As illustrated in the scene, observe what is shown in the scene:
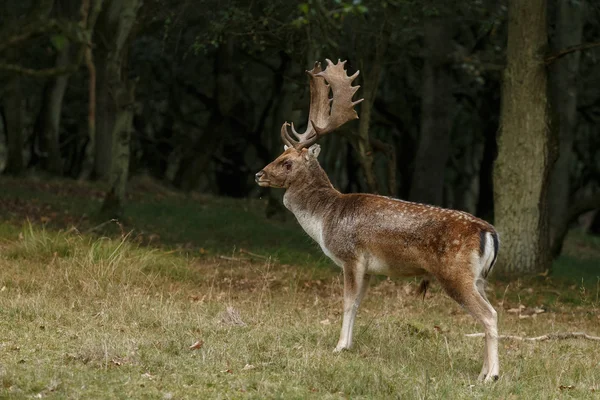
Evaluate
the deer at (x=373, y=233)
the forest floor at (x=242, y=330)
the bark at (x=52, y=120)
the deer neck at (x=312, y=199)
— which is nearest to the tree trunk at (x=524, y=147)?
the forest floor at (x=242, y=330)

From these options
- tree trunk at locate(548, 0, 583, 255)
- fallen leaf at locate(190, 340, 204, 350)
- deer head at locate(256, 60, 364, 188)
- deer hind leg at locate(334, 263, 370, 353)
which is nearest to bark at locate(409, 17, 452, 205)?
tree trunk at locate(548, 0, 583, 255)

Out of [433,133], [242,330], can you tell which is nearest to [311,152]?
[242,330]

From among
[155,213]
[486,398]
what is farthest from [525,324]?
[155,213]

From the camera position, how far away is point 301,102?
55.0ft

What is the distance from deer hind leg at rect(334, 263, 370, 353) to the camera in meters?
8.55

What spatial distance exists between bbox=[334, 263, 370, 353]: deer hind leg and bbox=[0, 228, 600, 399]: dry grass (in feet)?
0.42

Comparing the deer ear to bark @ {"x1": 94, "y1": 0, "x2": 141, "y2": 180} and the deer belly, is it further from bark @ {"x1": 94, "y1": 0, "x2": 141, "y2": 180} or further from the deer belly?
bark @ {"x1": 94, "y1": 0, "x2": 141, "y2": 180}

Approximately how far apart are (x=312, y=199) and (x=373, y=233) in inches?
36.5

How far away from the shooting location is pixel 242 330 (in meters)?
9.12

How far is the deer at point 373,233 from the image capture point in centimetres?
779

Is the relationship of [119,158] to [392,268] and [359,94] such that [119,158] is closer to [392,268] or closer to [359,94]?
[359,94]

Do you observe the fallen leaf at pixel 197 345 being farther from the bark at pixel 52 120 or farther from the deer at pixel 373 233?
the bark at pixel 52 120

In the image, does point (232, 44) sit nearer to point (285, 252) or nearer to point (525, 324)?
point (285, 252)

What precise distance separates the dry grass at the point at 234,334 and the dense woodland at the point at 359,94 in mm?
2111
